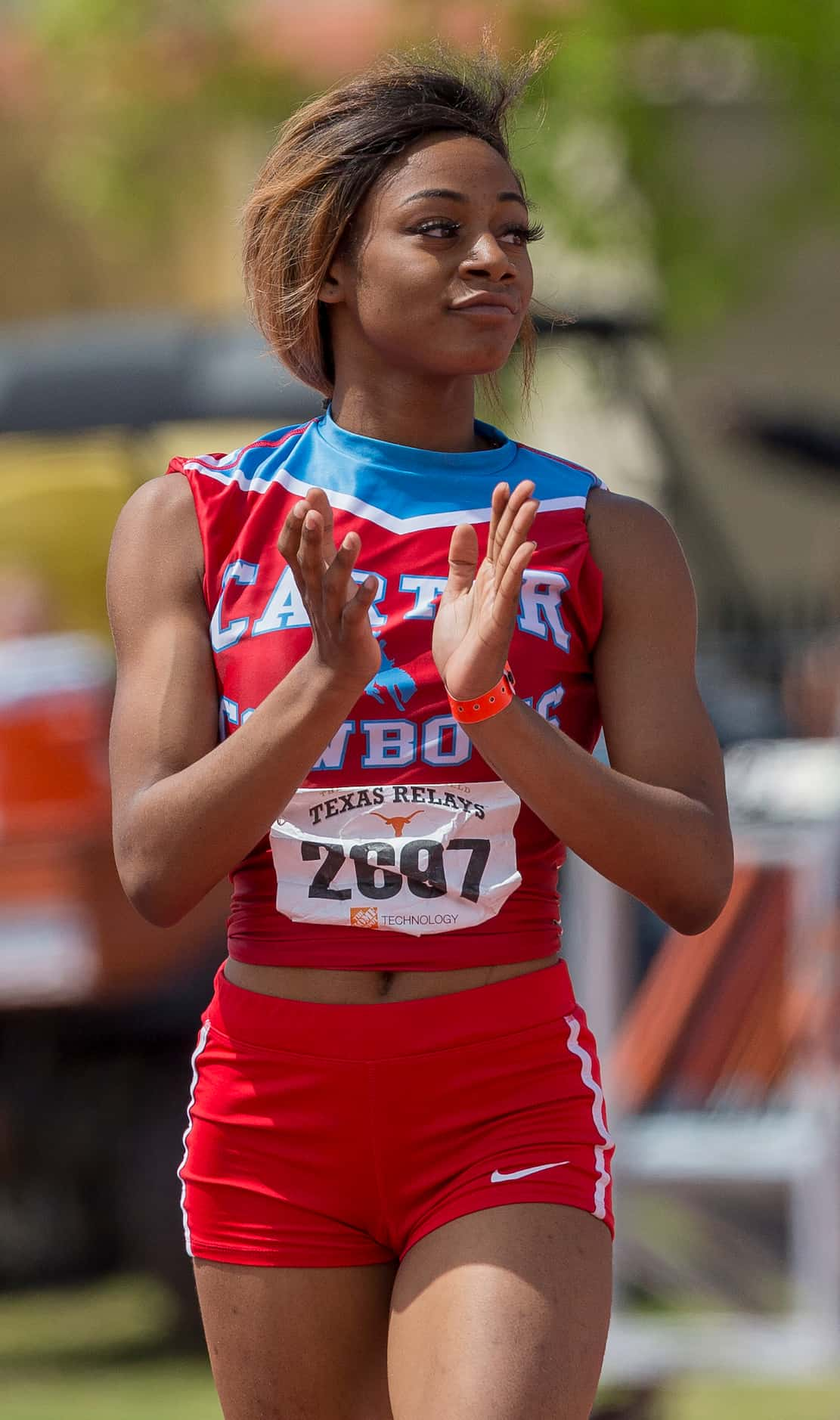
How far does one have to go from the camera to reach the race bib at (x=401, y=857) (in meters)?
2.14

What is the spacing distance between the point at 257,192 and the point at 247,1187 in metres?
1.13

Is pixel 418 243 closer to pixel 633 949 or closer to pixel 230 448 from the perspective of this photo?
pixel 633 949

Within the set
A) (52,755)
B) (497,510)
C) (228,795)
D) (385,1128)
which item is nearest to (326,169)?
(497,510)

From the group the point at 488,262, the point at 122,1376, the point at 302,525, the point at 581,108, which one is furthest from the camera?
the point at 581,108

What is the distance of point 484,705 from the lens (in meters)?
2.01

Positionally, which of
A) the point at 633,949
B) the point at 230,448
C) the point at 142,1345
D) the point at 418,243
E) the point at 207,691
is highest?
the point at 418,243

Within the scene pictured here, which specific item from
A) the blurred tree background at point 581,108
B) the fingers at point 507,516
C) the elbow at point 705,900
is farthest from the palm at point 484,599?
the blurred tree background at point 581,108

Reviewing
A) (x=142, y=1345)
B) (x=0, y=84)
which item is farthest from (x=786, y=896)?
(x=0, y=84)

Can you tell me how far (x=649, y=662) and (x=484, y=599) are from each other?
0.28 meters

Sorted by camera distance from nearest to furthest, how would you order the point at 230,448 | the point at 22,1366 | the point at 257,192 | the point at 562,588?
the point at 562,588 < the point at 257,192 < the point at 22,1366 < the point at 230,448

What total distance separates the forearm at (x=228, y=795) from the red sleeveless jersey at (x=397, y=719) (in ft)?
0.29

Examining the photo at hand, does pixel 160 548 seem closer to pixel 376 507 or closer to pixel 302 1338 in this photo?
pixel 376 507

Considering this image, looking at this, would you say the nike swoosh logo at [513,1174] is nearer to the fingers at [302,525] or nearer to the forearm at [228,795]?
the forearm at [228,795]

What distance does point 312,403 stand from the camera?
590 cm
